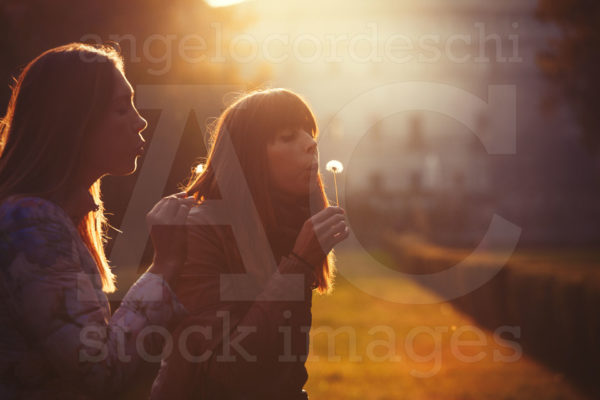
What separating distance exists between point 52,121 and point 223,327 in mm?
945

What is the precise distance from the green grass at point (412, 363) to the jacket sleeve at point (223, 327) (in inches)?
274

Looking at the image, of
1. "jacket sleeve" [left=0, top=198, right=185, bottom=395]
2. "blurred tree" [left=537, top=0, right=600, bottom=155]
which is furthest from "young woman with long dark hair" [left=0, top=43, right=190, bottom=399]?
"blurred tree" [left=537, top=0, right=600, bottom=155]

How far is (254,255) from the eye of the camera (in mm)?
2602

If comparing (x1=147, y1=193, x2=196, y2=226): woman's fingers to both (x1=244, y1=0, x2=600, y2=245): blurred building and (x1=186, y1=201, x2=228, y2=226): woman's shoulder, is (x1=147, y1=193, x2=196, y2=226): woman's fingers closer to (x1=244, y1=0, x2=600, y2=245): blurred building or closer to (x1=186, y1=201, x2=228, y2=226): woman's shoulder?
(x1=186, y1=201, x2=228, y2=226): woman's shoulder

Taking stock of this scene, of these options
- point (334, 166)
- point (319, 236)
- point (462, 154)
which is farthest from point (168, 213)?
point (462, 154)

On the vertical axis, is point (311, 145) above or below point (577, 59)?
below

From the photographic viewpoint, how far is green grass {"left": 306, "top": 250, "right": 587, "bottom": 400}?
9.39m

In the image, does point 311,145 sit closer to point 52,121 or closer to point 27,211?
point 52,121

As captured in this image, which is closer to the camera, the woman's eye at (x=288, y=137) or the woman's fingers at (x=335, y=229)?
the woman's fingers at (x=335, y=229)

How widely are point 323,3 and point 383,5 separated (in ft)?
78.6

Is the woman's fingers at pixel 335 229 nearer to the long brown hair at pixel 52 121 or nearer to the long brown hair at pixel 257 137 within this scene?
the long brown hair at pixel 257 137

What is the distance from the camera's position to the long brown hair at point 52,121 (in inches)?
79.4
